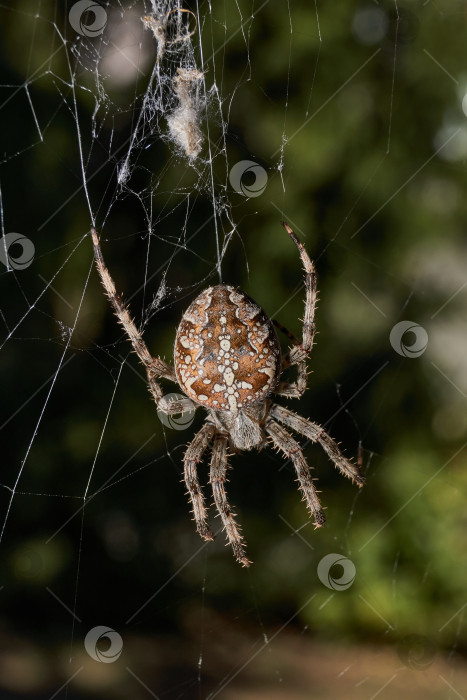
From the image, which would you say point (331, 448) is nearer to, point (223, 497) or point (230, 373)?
point (223, 497)

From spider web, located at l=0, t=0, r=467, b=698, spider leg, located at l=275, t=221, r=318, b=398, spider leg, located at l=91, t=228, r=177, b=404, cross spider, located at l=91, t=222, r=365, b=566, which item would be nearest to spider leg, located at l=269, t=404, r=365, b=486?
cross spider, located at l=91, t=222, r=365, b=566

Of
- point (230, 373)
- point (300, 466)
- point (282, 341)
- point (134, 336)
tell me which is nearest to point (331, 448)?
point (300, 466)

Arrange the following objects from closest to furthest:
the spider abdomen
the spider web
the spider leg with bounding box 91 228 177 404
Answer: the spider abdomen → the spider leg with bounding box 91 228 177 404 → the spider web

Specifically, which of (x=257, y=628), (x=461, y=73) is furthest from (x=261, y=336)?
(x=257, y=628)

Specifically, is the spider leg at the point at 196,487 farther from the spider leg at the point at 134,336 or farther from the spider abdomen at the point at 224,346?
the spider abdomen at the point at 224,346

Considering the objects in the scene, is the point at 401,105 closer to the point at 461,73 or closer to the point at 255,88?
the point at 461,73

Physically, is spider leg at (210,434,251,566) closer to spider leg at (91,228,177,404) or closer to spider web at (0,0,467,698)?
spider leg at (91,228,177,404)

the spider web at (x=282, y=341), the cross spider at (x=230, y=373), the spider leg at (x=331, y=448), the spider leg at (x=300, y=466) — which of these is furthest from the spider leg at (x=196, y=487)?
the spider web at (x=282, y=341)
